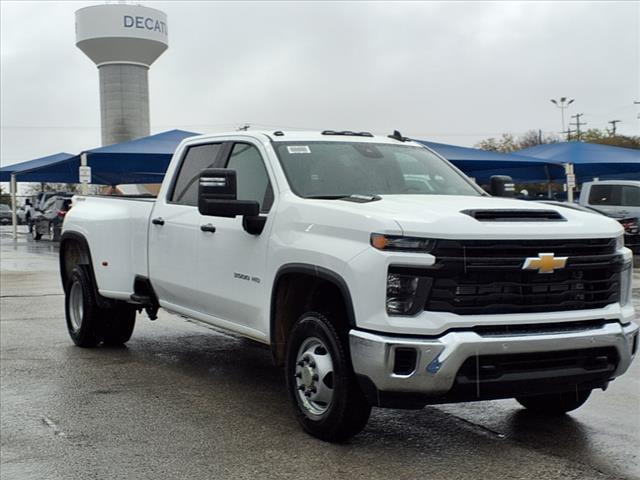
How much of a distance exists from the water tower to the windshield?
2432 inches

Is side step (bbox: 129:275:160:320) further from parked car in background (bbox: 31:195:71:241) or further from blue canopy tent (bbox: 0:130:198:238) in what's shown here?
parked car in background (bbox: 31:195:71:241)

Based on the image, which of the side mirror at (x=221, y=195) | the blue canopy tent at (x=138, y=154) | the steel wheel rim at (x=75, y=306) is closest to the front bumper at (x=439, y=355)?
the side mirror at (x=221, y=195)

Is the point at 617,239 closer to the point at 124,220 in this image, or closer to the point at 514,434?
the point at 514,434

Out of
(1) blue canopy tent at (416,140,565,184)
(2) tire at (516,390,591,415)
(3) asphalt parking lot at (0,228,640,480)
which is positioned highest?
(1) blue canopy tent at (416,140,565,184)

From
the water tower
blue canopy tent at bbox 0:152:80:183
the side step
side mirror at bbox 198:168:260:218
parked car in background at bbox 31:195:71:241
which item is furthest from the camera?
the water tower

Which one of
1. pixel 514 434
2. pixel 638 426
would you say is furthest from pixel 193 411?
pixel 638 426

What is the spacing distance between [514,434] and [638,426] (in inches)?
34.9

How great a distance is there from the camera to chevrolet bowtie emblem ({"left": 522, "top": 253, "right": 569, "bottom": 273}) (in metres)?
4.45

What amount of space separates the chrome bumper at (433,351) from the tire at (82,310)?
4275 millimetres

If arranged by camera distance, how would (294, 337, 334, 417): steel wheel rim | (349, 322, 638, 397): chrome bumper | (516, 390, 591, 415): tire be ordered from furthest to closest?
(516, 390, 591, 415): tire
(294, 337, 334, 417): steel wheel rim
(349, 322, 638, 397): chrome bumper

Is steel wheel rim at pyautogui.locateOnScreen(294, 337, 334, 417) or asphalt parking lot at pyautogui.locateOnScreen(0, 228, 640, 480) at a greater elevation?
steel wheel rim at pyautogui.locateOnScreen(294, 337, 334, 417)

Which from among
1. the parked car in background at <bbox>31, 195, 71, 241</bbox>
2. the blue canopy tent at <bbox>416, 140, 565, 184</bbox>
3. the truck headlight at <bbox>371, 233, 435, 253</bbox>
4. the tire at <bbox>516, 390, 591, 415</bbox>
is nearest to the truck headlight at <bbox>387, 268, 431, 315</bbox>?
the truck headlight at <bbox>371, 233, 435, 253</bbox>

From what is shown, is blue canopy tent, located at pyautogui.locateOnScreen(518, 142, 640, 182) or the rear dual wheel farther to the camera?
blue canopy tent, located at pyautogui.locateOnScreen(518, 142, 640, 182)

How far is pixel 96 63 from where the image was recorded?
6988 centimetres
